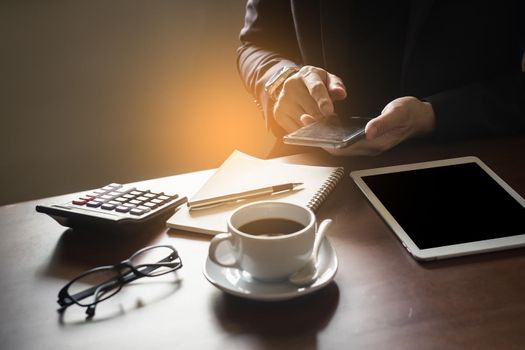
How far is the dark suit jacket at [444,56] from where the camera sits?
1.03 meters

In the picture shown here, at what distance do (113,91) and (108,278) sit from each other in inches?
53.6

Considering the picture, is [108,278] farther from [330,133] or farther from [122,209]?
[330,133]

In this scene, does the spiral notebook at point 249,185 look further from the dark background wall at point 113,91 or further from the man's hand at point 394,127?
the dark background wall at point 113,91

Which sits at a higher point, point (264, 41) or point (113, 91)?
point (264, 41)

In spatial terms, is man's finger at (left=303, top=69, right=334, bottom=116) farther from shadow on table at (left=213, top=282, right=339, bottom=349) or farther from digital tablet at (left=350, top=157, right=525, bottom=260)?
shadow on table at (left=213, top=282, right=339, bottom=349)

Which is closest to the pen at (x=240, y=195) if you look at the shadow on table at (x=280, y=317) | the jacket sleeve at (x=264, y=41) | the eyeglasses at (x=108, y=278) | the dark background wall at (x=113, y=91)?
the eyeglasses at (x=108, y=278)

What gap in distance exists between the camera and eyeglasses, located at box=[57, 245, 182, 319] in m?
0.61

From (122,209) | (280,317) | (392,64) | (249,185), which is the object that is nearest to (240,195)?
(249,185)

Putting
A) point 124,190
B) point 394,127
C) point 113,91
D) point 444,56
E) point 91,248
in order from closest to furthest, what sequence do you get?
1. point 91,248
2. point 124,190
3. point 394,127
4. point 444,56
5. point 113,91

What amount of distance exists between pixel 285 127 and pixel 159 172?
101 centimetres

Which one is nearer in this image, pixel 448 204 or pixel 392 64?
pixel 448 204

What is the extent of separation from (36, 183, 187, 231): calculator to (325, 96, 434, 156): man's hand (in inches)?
12.8

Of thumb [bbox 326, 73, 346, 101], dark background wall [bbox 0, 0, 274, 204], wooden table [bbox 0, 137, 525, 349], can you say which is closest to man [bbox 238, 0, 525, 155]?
thumb [bbox 326, 73, 346, 101]

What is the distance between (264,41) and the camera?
1431 millimetres
